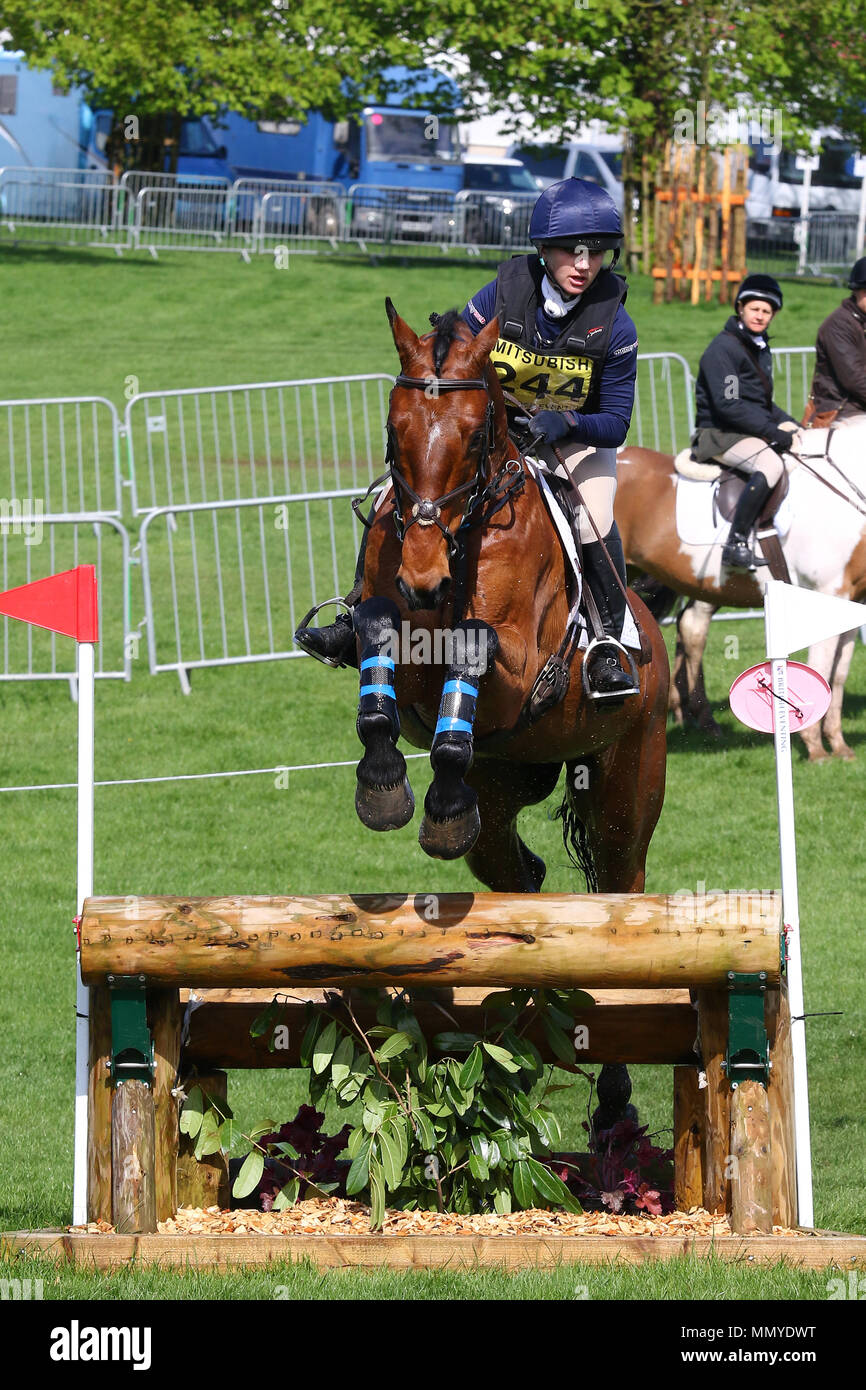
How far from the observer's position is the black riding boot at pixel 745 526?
11258mm

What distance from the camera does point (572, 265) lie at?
541 cm

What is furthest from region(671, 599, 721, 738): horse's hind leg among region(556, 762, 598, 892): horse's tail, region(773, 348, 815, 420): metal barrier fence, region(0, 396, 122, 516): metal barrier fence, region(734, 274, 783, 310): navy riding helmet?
region(773, 348, 815, 420): metal barrier fence

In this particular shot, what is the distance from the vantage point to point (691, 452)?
38.1ft

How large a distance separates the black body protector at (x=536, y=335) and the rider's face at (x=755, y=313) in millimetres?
5738

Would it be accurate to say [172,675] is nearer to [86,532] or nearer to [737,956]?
[86,532]

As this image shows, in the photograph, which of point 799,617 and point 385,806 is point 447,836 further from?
point 799,617

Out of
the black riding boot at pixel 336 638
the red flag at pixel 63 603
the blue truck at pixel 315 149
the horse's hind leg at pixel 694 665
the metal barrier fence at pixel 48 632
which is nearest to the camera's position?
the red flag at pixel 63 603

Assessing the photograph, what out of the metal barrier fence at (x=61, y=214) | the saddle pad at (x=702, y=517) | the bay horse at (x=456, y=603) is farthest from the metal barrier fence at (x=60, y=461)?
the metal barrier fence at (x=61, y=214)

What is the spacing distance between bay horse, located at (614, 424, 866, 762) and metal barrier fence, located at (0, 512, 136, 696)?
3470mm

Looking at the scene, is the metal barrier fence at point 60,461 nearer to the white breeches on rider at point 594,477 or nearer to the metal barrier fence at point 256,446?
the metal barrier fence at point 256,446

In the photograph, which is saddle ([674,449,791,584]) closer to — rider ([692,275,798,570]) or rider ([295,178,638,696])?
rider ([692,275,798,570])

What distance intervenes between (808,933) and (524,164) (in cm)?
2701

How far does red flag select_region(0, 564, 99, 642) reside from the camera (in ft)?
16.5
